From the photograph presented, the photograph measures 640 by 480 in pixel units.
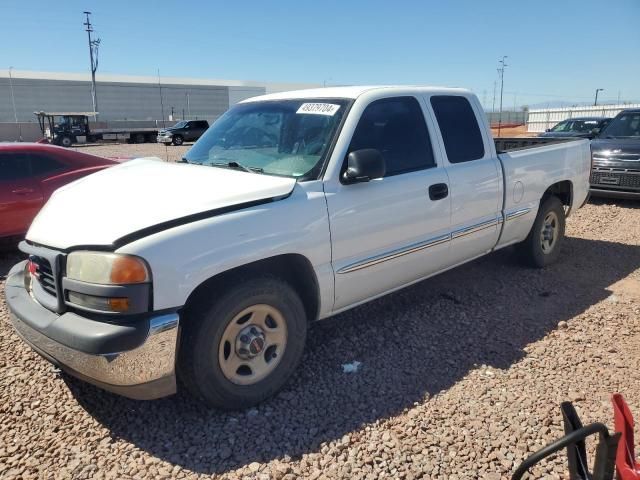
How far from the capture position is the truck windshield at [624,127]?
9781 mm

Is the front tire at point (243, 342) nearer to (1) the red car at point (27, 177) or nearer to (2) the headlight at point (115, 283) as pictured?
(2) the headlight at point (115, 283)

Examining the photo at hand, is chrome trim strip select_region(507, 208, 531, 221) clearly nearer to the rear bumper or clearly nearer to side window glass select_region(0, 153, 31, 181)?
the rear bumper

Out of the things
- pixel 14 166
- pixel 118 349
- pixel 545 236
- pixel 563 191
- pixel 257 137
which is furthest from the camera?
pixel 14 166

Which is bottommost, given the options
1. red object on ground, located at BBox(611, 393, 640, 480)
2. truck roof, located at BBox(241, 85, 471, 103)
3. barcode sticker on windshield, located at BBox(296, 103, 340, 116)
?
red object on ground, located at BBox(611, 393, 640, 480)

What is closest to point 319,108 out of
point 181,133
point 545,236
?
point 545,236

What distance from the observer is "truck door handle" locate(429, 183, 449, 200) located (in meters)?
3.88

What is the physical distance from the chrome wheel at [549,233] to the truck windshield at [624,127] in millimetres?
5451

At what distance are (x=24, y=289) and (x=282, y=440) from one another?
189 cm

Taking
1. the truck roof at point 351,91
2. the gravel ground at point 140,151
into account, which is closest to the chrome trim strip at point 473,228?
the truck roof at point 351,91

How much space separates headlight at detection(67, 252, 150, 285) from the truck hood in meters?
0.08

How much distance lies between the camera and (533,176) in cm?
505

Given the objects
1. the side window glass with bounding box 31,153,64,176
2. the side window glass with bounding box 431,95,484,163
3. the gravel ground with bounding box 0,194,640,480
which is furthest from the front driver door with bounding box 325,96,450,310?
the side window glass with bounding box 31,153,64,176

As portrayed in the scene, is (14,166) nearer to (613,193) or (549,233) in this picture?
(549,233)

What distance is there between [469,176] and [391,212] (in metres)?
1.05
